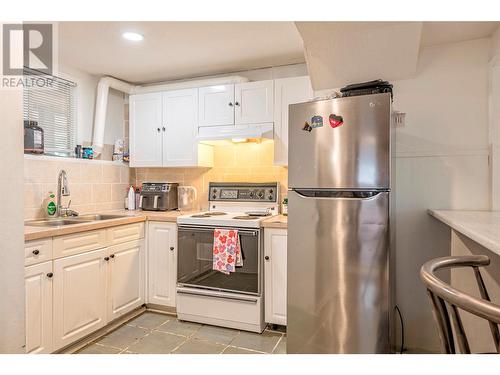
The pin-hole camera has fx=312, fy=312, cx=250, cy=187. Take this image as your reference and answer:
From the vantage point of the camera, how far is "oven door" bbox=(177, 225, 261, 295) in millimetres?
2461

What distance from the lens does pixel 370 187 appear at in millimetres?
1806

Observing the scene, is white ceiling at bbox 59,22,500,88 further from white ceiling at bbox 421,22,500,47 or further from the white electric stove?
the white electric stove

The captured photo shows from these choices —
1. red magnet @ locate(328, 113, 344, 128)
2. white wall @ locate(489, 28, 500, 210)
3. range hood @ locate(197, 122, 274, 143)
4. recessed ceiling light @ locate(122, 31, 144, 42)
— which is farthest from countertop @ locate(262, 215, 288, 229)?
recessed ceiling light @ locate(122, 31, 144, 42)

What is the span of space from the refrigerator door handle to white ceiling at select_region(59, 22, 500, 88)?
0.93m

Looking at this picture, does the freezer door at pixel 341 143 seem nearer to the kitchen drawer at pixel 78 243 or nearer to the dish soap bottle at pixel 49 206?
the kitchen drawer at pixel 78 243

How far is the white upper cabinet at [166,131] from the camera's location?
3059 mm

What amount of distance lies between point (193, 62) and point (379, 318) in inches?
100

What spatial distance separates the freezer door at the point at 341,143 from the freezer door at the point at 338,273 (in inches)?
3.8

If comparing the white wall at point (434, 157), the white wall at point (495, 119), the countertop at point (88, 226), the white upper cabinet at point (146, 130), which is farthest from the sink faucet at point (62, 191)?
the white wall at point (495, 119)

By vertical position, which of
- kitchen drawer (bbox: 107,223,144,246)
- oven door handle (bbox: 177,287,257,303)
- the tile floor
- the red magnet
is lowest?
the tile floor

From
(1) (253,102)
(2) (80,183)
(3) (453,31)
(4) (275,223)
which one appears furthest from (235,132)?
(3) (453,31)
